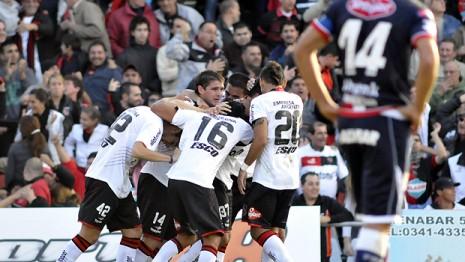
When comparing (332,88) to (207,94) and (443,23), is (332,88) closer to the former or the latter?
(443,23)

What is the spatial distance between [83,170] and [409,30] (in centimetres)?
998

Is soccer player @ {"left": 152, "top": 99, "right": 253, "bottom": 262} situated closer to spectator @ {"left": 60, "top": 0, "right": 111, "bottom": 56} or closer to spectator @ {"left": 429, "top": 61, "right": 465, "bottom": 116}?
spectator @ {"left": 429, "top": 61, "right": 465, "bottom": 116}

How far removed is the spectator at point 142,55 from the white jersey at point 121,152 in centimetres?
685

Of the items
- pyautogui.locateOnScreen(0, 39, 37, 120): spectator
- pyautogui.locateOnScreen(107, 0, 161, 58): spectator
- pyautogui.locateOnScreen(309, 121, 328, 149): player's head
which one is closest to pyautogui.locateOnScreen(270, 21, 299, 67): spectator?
pyautogui.locateOnScreen(107, 0, 161, 58): spectator

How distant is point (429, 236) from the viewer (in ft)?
47.1

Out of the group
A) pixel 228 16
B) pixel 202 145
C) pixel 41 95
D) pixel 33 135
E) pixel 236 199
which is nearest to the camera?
pixel 202 145

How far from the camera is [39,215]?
1455 centimetres

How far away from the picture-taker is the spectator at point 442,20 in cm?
1962

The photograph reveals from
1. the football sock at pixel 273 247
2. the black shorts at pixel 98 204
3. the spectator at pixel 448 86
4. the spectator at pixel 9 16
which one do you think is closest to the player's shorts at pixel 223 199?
the football sock at pixel 273 247

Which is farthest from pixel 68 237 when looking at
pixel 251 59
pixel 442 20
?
pixel 442 20

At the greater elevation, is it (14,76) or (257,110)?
(257,110)

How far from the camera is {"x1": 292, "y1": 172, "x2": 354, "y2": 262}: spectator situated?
50.2 ft

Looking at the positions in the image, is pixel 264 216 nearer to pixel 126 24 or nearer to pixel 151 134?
pixel 151 134

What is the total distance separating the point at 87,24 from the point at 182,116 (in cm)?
828
